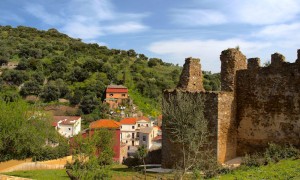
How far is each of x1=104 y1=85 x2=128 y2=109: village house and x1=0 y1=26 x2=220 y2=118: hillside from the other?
2.03 meters

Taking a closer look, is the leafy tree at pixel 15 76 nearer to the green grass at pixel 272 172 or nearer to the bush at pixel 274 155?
the bush at pixel 274 155

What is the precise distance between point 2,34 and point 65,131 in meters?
78.3

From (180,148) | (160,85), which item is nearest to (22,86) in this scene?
(160,85)

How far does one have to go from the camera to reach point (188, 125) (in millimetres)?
16016

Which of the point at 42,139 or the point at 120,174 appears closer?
the point at 120,174

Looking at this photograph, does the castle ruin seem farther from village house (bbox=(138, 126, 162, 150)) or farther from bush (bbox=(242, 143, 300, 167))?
village house (bbox=(138, 126, 162, 150))

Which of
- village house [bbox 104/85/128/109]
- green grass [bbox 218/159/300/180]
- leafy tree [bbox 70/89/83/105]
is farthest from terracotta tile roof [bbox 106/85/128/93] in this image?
green grass [bbox 218/159/300/180]

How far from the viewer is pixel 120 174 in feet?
57.3

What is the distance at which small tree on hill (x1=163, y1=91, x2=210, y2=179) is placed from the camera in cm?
1571

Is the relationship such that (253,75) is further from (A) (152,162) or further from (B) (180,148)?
(A) (152,162)

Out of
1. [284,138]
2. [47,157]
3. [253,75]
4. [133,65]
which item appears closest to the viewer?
[284,138]

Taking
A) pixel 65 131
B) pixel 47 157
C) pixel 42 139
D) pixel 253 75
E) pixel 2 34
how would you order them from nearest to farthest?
pixel 253 75, pixel 42 139, pixel 47 157, pixel 65 131, pixel 2 34

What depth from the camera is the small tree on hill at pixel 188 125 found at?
619 inches

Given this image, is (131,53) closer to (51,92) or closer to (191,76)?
(51,92)
